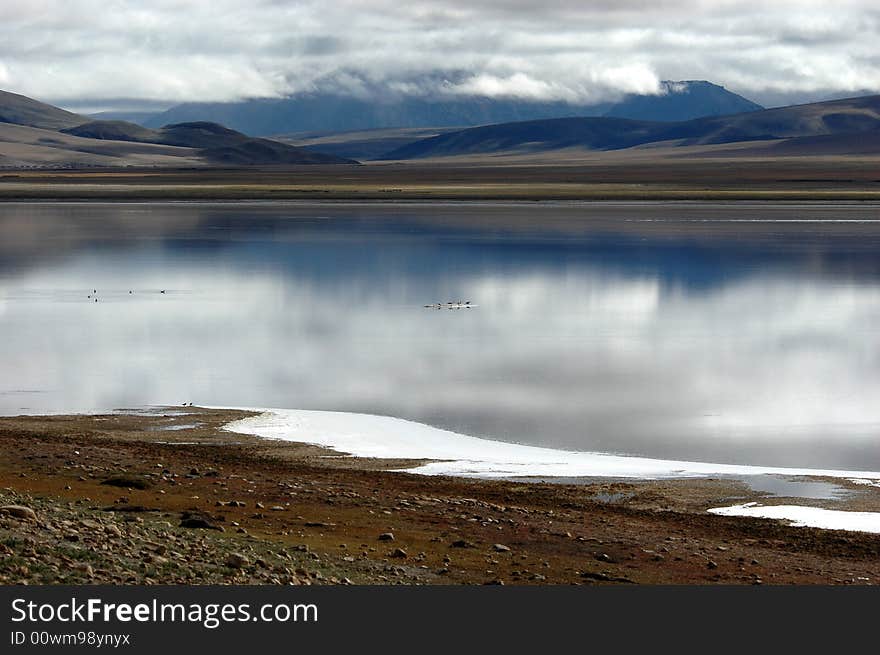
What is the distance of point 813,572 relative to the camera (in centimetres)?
1038

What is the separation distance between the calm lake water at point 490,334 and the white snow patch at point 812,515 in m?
2.41

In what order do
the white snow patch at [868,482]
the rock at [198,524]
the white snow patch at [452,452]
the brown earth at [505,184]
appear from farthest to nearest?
the brown earth at [505,184], the white snow patch at [452,452], the white snow patch at [868,482], the rock at [198,524]

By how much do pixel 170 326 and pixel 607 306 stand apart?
32.6 ft

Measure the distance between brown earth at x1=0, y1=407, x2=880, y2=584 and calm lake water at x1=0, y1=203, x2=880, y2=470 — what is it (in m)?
3.01

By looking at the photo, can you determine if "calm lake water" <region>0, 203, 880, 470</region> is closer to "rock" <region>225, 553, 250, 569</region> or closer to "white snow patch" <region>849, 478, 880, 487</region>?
"white snow patch" <region>849, 478, 880, 487</region>

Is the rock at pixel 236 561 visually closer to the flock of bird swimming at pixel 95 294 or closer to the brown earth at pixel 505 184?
the flock of bird swimming at pixel 95 294

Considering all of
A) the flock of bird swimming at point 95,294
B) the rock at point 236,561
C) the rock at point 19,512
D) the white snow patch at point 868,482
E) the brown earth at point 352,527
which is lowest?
the flock of bird swimming at point 95,294

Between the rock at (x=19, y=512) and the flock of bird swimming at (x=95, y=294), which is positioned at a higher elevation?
the rock at (x=19, y=512)

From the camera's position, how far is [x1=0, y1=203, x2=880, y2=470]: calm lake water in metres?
18.1

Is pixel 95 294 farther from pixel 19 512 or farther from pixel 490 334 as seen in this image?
pixel 19 512

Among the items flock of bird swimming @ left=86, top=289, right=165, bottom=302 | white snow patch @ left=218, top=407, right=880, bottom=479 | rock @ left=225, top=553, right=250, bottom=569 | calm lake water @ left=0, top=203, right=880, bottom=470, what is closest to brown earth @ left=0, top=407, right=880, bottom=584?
rock @ left=225, top=553, right=250, bottom=569

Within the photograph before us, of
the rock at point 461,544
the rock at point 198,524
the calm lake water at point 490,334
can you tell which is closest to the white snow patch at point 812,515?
the calm lake water at point 490,334

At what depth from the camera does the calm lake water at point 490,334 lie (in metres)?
18.1

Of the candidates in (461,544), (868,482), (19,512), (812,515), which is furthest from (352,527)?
(868,482)
